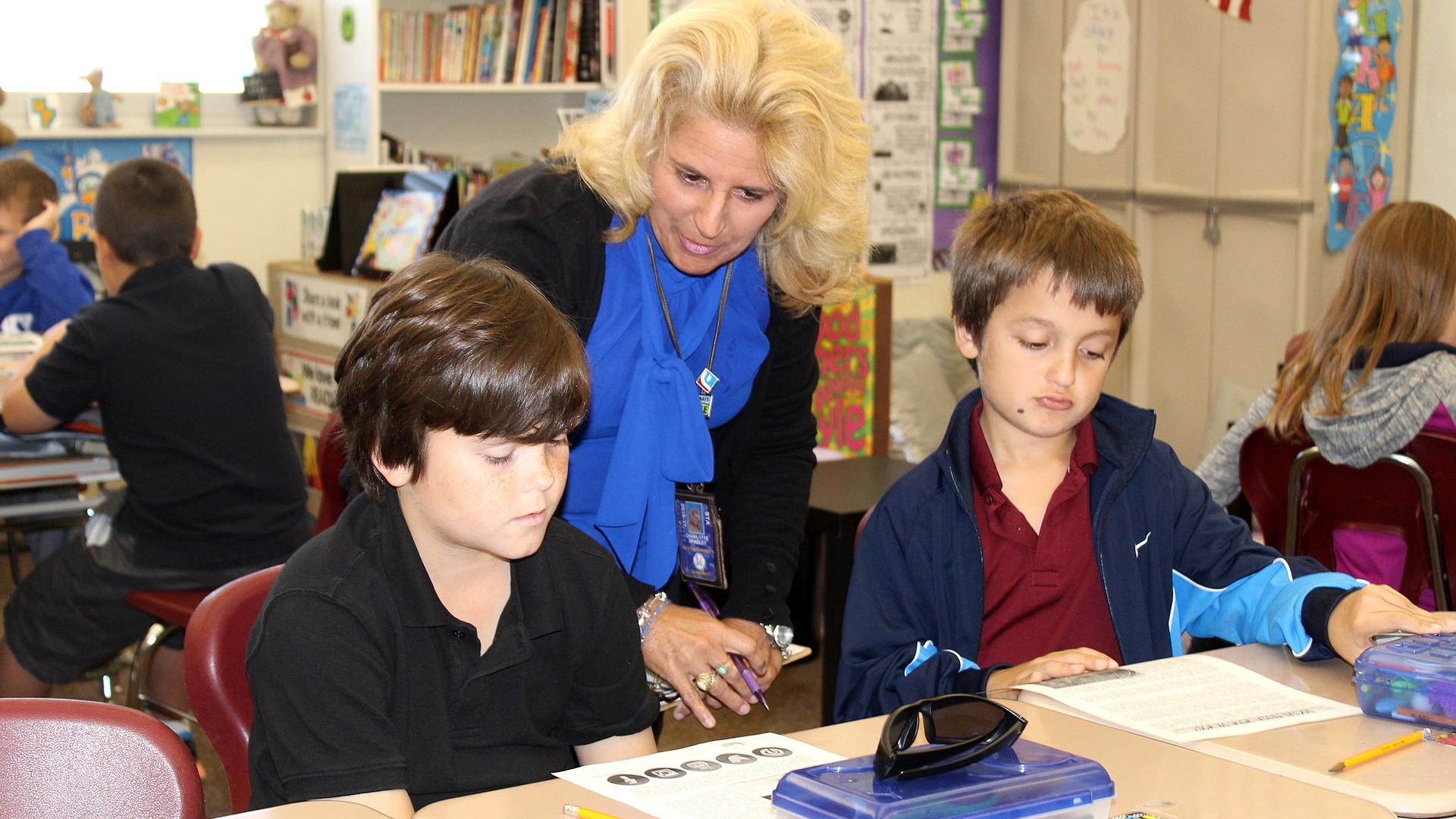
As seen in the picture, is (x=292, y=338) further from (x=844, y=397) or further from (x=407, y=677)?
(x=407, y=677)

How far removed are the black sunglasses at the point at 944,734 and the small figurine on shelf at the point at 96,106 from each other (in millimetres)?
4447

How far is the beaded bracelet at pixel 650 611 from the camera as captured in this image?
1.60 m

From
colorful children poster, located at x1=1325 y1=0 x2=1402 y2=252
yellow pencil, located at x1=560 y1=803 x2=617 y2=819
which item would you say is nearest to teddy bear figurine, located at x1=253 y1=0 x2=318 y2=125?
colorful children poster, located at x1=1325 y1=0 x2=1402 y2=252

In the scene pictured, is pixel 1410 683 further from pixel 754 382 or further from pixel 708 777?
pixel 754 382

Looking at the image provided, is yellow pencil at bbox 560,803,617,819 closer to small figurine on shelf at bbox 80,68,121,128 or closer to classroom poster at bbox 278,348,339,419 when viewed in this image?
classroom poster at bbox 278,348,339,419

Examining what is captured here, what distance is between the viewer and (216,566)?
2686 mm

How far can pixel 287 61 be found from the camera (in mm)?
4867

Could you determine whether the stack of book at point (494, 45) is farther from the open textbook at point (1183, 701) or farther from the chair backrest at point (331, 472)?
the open textbook at point (1183, 701)

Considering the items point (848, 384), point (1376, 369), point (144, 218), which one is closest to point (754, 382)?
point (1376, 369)

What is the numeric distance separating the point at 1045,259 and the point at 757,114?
39cm

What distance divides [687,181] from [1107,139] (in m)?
3.75

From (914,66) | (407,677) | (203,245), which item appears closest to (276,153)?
(203,245)

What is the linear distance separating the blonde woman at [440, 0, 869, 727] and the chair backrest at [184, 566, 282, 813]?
0.43 metres

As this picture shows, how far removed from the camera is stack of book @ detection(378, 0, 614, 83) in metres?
4.48
